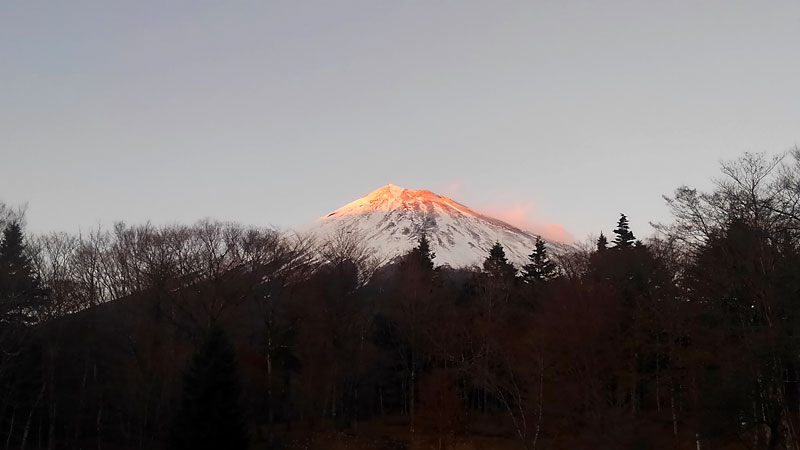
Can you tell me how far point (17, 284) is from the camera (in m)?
26.4

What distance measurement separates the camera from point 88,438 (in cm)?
3500

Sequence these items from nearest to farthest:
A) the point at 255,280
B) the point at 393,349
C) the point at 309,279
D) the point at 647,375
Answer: the point at 647,375 < the point at 255,280 < the point at 309,279 < the point at 393,349

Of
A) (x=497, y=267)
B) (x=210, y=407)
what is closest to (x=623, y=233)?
(x=497, y=267)

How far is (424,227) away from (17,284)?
75.0 meters

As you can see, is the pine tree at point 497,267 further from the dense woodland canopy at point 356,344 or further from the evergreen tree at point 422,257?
the evergreen tree at point 422,257

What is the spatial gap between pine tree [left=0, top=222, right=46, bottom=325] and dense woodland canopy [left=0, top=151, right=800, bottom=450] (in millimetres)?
146

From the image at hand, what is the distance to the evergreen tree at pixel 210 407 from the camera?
21016 millimetres

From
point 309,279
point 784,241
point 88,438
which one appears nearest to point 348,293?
point 309,279

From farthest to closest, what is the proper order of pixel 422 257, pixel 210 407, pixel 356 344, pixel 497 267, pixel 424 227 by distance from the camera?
1. pixel 424 227
2. pixel 422 257
3. pixel 497 267
4. pixel 356 344
5. pixel 210 407

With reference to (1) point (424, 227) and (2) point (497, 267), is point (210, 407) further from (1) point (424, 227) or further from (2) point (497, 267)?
(1) point (424, 227)

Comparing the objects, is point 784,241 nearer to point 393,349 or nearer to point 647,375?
point 647,375

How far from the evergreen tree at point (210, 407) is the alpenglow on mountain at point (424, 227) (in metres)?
62.3

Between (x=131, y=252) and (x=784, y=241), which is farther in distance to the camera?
(x=131, y=252)

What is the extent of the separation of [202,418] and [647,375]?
19.3 m
